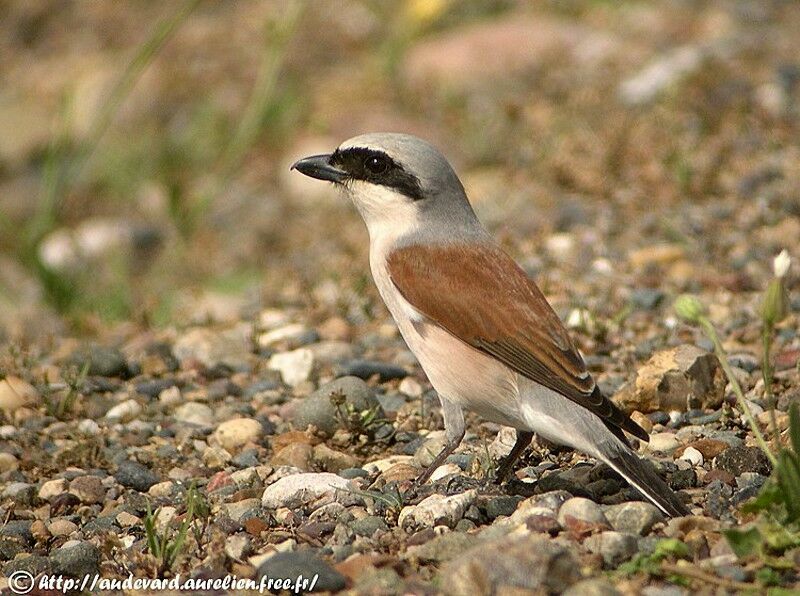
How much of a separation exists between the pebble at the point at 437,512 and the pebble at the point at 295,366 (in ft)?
6.35

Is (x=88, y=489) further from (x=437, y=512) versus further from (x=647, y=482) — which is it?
(x=647, y=482)

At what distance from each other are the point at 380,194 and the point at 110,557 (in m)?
1.88

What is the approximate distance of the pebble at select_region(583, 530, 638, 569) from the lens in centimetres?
361

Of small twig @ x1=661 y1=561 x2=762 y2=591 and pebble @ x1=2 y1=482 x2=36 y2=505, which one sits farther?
Answer: pebble @ x1=2 y1=482 x2=36 y2=505

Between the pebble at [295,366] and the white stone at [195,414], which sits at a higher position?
the pebble at [295,366]

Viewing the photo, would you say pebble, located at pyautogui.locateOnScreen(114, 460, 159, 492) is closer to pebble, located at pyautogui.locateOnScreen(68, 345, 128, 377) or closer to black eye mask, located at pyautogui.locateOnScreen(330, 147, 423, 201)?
pebble, located at pyautogui.locateOnScreen(68, 345, 128, 377)

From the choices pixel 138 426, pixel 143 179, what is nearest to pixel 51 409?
pixel 138 426

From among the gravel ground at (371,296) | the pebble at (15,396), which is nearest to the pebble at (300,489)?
the gravel ground at (371,296)

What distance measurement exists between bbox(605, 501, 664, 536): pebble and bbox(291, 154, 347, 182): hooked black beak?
79.3 inches

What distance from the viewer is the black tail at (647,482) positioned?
3.84m

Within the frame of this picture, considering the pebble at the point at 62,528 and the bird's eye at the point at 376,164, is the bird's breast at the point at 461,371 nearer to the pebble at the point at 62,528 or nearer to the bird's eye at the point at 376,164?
the bird's eye at the point at 376,164

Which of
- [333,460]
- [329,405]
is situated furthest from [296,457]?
[329,405]

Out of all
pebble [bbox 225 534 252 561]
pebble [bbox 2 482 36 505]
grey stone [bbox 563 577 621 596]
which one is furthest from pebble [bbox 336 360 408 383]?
grey stone [bbox 563 577 621 596]

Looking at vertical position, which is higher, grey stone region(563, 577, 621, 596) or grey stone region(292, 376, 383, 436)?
grey stone region(563, 577, 621, 596)
